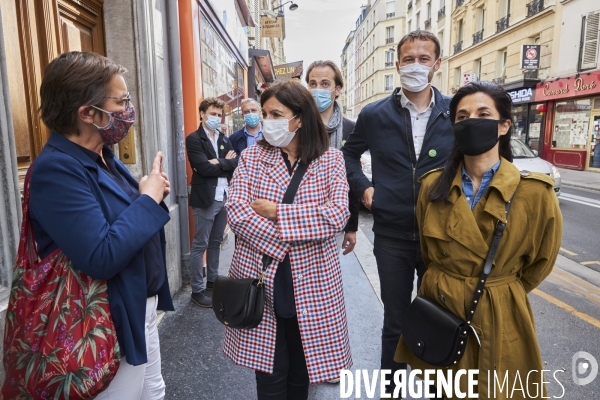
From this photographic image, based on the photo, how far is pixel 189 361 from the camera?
3057 millimetres

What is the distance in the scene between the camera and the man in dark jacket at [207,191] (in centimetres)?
409

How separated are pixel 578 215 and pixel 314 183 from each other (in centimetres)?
851

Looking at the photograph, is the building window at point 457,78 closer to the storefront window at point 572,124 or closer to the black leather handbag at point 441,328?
the storefront window at point 572,124

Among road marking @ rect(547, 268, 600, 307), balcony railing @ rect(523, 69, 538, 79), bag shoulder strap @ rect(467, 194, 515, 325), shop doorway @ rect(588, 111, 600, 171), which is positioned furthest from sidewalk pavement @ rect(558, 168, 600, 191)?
bag shoulder strap @ rect(467, 194, 515, 325)

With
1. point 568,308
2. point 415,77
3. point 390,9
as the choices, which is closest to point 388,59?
point 390,9

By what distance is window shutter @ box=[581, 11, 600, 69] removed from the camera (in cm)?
1510

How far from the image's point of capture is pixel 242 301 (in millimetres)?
1817

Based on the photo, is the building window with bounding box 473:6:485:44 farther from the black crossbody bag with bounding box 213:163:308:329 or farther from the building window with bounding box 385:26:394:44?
the black crossbody bag with bounding box 213:163:308:329

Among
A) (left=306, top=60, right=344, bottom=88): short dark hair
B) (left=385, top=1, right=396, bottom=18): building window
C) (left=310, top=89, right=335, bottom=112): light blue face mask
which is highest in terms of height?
(left=385, top=1, right=396, bottom=18): building window

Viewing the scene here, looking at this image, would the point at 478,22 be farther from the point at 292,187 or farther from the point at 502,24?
the point at 292,187

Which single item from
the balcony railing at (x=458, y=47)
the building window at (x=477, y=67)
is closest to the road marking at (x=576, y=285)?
the building window at (x=477, y=67)

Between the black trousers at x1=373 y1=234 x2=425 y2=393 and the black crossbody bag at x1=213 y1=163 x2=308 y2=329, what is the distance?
848 mm

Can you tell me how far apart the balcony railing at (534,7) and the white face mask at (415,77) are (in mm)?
20117

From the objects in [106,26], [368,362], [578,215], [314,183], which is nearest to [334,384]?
[368,362]
